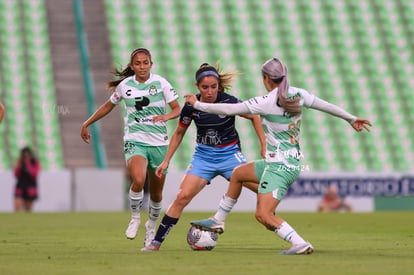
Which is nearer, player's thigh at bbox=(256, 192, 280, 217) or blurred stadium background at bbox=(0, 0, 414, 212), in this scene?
player's thigh at bbox=(256, 192, 280, 217)

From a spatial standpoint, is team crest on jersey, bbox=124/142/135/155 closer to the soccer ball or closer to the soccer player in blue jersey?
the soccer player in blue jersey

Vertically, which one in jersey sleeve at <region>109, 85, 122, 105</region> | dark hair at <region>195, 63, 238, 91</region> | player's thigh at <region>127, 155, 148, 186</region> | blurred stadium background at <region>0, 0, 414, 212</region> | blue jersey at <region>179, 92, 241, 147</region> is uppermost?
dark hair at <region>195, 63, 238, 91</region>

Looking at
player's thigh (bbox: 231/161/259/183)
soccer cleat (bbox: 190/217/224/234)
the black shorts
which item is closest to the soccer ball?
soccer cleat (bbox: 190/217/224/234)

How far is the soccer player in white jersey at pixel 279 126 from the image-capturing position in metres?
10.1

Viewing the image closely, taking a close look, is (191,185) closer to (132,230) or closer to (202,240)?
(202,240)

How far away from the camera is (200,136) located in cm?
1154

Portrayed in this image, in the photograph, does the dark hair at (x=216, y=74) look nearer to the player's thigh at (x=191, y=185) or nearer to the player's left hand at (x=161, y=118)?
the player's left hand at (x=161, y=118)

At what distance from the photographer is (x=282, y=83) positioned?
1019cm

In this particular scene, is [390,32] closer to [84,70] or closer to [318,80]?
[318,80]

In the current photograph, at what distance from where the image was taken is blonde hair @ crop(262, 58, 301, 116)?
33.2 feet

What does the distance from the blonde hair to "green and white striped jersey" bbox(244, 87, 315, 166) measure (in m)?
0.05

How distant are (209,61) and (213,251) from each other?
2210 centimetres

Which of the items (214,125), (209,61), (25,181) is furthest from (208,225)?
(209,61)

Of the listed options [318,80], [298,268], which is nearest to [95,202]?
[318,80]
